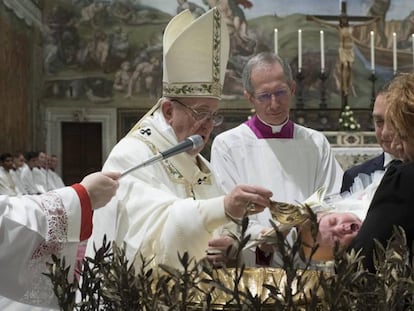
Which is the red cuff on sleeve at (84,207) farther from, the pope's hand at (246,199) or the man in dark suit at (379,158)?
the man in dark suit at (379,158)

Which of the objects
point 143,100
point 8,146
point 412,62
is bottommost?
point 8,146

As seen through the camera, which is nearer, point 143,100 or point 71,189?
point 71,189

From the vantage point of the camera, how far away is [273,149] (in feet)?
12.4

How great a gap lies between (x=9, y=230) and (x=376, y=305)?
136 centimetres

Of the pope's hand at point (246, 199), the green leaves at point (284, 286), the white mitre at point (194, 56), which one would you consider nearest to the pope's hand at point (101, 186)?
the pope's hand at point (246, 199)

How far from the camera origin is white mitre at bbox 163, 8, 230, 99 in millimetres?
2832

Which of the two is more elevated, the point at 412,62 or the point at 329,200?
the point at 412,62

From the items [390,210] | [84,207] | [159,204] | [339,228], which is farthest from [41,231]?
[390,210]

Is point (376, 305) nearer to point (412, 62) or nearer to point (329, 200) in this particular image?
point (329, 200)

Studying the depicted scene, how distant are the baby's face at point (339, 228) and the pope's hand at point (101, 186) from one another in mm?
733

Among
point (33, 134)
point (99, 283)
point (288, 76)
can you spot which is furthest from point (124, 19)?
point (99, 283)

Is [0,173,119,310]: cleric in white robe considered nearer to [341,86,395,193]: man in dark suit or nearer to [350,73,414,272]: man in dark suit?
[350,73,414,272]: man in dark suit

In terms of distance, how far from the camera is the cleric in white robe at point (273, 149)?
3.35 m

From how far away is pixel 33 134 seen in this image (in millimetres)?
14492
